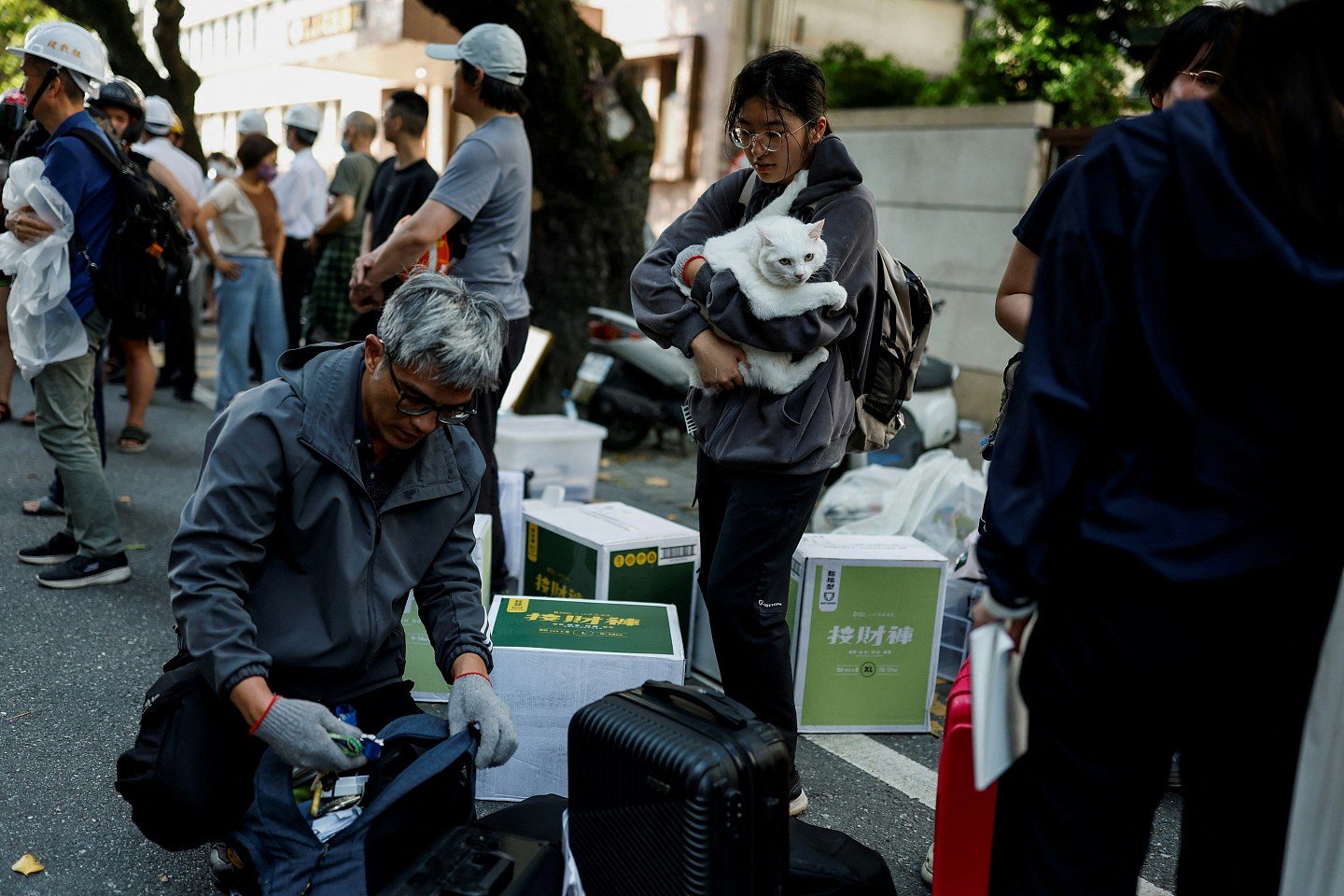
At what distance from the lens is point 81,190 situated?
416cm

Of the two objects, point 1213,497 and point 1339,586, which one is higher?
point 1213,497

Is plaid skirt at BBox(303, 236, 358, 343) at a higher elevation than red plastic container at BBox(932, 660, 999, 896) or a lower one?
higher

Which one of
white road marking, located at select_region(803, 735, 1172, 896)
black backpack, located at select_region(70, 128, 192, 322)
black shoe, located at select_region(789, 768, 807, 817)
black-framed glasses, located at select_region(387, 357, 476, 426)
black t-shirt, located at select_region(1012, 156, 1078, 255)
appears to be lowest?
white road marking, located at select_region(803, 735, 1172, 896)

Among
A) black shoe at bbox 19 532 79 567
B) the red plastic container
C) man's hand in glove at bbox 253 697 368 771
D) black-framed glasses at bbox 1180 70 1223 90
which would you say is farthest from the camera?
black shoe at bbox 19 532 79 567

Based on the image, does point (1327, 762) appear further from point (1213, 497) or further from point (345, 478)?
point (345, 478)

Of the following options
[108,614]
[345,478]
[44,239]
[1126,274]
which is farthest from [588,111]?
[1126,274]

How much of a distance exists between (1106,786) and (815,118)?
174 cm

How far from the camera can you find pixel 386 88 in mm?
21078

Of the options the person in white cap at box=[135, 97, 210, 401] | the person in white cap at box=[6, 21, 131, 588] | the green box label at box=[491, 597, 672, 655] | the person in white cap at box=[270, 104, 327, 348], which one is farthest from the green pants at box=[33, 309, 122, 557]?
the person in white cap at box=[270, 104, 327, 348]

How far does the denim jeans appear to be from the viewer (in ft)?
21.2

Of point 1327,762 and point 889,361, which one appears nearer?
point 1327,762

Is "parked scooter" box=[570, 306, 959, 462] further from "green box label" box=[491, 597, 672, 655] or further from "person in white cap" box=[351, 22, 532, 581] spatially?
"green box label" box=[491, 597, 672, 655]

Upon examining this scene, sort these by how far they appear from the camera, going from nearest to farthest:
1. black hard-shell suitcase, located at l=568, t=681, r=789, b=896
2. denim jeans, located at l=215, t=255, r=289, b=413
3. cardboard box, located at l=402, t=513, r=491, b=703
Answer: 1. black hard-shell suitcase, located at l=568, t=681, r=789, b=896
2. cardboard box, located at l=402, t=513, r=491, b=703
3. denim jeans, located at l=215, t=255, r=289, b=413

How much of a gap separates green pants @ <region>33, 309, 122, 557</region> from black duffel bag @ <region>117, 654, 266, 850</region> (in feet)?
7.43
